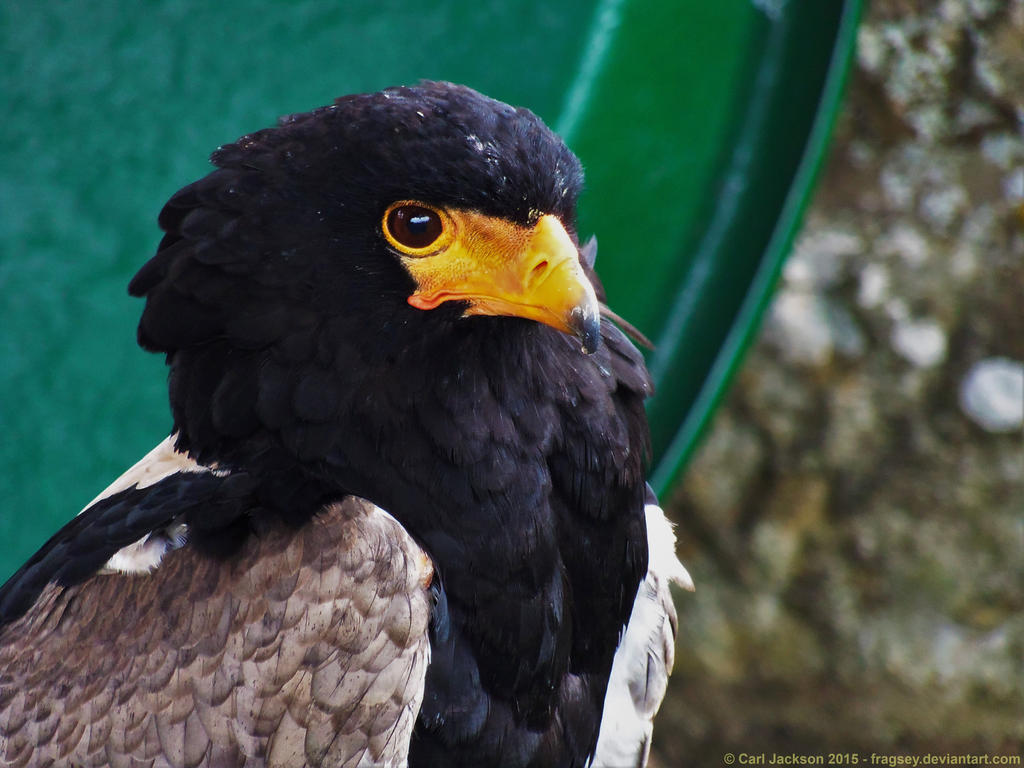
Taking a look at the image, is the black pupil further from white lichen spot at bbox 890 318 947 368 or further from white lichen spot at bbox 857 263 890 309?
white lichen spot at bbox 890 318 947 368

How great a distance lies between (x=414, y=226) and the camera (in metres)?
1.98

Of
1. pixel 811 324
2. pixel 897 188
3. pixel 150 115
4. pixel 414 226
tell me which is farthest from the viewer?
pixel 811 324

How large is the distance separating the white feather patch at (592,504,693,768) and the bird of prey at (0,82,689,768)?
1.45ft

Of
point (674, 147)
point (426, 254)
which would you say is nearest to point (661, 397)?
point (674, 147)

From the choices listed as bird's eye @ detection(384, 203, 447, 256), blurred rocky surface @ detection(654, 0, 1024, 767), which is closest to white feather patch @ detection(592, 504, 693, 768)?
bird's eye @ detection(384, 203, 447, 256)

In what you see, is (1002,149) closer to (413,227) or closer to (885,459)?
(885,459)

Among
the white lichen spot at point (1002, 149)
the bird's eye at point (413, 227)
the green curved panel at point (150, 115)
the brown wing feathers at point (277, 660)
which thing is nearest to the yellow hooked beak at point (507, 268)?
the bird's eye at point (413, 227)

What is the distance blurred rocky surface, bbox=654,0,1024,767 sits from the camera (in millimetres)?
4387

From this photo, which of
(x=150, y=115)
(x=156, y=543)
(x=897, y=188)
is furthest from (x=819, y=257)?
(x=156, y=543)

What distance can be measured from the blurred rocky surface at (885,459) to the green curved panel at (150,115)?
1643 millimetres

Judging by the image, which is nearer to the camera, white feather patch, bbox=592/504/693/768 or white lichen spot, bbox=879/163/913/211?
white feather patch, bbox=592/504/693/768

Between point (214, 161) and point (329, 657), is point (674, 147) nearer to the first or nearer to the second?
point (214, 161)

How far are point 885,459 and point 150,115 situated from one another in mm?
3142

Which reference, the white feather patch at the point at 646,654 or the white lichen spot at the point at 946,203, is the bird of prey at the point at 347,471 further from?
the white lichen spot at the point at 946,203
